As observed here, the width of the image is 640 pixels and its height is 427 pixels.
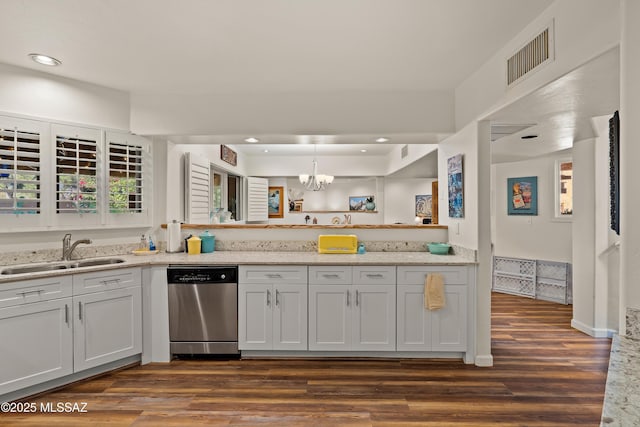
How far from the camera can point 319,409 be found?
7.37ft

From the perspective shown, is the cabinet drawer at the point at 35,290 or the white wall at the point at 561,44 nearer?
the white wall at the point at 561,44

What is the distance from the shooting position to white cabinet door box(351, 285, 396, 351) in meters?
2.96

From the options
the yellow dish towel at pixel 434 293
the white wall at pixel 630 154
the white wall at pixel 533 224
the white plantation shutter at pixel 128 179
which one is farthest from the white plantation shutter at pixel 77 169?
the white wall at pixel 533 224

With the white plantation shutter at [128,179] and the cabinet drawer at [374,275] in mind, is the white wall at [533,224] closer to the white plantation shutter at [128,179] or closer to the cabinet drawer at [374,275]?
the cabinet drawer at [374,275]

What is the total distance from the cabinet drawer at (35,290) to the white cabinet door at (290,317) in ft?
5.30

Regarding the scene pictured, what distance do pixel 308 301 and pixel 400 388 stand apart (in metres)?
1.01

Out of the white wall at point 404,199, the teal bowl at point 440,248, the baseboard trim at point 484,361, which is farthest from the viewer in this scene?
the white wall at point 404,199

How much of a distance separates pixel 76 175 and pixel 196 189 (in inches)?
46.8

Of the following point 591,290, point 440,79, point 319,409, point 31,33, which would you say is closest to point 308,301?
point 319,409

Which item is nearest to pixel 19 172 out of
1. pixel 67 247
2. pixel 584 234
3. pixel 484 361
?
pixel 67 247

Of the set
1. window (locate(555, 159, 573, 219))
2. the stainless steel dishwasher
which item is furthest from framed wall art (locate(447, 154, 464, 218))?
window (locate(555, 159, 573, 219))

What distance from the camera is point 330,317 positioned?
2971 millimetres

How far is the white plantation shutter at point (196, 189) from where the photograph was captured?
3.77m

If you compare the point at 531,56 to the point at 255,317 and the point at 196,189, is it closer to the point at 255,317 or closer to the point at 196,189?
the point at 255,317
